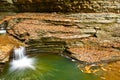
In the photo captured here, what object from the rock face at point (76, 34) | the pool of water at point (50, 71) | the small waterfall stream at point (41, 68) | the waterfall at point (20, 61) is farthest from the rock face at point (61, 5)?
the waterfall at point (20, 61)

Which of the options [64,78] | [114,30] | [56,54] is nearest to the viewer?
[64,78]

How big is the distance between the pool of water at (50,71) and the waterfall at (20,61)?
0.61ft

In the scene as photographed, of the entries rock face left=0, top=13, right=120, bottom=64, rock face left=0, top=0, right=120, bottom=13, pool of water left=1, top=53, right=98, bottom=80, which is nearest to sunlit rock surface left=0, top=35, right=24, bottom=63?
rock face left=0, top=13, right=120, bottom=64

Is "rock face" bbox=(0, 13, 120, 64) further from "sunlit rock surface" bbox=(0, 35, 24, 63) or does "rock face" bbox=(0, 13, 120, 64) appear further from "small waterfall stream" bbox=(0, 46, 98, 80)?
"small waterfall stream" bbox=(0, 46, 98, 80)

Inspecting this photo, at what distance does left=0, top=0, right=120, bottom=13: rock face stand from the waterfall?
4048 mm

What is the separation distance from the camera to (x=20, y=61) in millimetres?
9312

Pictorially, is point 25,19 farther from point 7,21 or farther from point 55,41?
point 55,41

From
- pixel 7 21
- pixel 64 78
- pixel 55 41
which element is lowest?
pixel 64 78

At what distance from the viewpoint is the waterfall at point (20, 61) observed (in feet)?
29.0

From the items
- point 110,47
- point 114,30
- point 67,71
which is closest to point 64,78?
point 67,71

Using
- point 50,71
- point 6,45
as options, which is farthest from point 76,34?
point 6,45

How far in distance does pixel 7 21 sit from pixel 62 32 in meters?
2.93

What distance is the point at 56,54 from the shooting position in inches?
393

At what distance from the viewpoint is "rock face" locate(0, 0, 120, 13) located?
38.8ft
